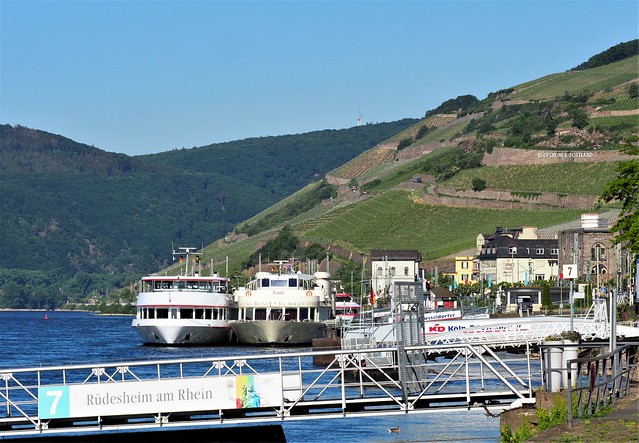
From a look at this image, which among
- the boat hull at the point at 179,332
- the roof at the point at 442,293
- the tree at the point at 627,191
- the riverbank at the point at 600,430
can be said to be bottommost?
the riverbank at the point at 600,430

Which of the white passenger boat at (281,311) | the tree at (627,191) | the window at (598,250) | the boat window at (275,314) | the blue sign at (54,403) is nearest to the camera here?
the blue sign at (54,403)

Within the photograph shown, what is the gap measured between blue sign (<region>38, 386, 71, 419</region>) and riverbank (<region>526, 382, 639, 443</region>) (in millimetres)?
13134

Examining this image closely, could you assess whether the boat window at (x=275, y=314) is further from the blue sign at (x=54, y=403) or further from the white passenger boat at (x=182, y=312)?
the blue sign at (x=54, y=403)

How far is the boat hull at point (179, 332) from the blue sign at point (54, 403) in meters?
64.2

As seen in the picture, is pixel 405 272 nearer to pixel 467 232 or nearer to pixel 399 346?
pixel 467 232

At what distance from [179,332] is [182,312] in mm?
2264

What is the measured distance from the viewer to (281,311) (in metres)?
110

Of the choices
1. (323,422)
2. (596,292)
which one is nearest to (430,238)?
(596,292)

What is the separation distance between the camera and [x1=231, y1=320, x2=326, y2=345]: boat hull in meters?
103

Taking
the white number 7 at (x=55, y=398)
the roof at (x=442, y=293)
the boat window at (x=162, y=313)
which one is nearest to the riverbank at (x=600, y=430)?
the white number 7 at (x=55, y=398)

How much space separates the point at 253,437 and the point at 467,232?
161m

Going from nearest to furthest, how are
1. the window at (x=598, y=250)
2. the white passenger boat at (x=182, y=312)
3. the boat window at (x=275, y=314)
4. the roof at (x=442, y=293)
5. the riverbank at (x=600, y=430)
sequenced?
the riverbank at (x=600, y=430) → the white passenger boat at (x=182, y=312) → the boat window at (x=275, y=314) → the window at (x=598, y=250) → the roof at (x=442, y=293)

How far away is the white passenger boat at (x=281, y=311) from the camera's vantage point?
338 feet

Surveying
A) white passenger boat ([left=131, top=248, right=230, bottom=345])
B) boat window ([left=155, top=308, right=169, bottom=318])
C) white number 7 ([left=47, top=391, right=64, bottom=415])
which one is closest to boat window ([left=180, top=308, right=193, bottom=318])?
white passenger boat ([left=131, top=248, right=230, bottom=345])
